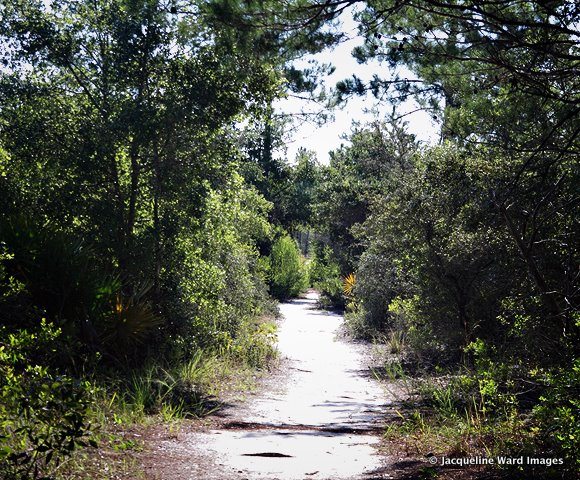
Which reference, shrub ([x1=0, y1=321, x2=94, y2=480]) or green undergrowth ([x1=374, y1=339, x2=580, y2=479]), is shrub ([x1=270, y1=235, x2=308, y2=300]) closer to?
green undergrowth ([x1=374, y1=339, x2=580, y2=479])

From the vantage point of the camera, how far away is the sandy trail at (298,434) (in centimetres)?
646

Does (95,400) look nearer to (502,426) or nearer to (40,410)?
(40,410)

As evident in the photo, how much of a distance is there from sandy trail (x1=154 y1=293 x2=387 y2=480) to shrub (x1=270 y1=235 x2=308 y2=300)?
22.1 m

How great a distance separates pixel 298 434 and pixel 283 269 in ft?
96.4

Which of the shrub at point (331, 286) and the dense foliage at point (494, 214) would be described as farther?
the shrub at point (331, 286)

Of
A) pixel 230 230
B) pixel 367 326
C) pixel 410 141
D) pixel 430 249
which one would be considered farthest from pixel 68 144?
pixel 410 141

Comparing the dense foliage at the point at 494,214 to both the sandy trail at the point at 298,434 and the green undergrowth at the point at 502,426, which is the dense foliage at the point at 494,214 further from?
the sandy trail at the point at 298,434

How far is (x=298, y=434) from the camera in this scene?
8.08 metres

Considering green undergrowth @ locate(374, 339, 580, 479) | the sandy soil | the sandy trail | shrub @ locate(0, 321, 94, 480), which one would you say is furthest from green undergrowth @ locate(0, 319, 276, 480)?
green undergrowth @ locate(374, 339, 580, 479)

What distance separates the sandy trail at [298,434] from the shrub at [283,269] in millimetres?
22097

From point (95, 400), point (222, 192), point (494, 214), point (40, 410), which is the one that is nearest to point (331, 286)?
point (222, 192)

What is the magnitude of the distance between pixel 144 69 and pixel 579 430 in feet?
28.9

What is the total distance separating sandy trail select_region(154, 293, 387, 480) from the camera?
646cm

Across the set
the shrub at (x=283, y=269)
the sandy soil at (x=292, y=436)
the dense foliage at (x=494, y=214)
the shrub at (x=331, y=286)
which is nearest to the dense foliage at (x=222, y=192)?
the dense foliage at (x=494, y=214)
